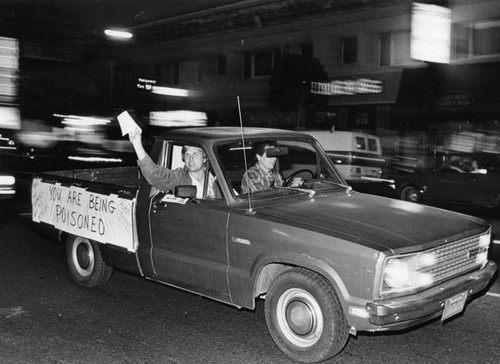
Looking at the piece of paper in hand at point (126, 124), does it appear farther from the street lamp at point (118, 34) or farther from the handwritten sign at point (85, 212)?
the street lamp at point (118, 34)

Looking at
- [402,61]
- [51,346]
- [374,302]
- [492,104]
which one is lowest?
[51,346]

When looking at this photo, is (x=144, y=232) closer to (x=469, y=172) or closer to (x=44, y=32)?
(x=469, y=172)

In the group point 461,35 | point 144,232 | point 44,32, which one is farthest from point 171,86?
point 144,232

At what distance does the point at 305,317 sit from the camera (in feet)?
14.2

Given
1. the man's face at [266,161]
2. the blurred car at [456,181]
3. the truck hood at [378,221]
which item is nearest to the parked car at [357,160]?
the blurred car at [456,181]

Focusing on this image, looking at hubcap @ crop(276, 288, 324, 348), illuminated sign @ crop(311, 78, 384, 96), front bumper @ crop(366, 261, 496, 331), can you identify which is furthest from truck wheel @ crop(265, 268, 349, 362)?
illuminated sign @ crop(311, 78, 384, 96)

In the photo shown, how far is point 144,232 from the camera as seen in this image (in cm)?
555

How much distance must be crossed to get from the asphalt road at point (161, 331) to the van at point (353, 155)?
36.3 ft

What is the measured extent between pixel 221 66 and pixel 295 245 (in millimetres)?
30278

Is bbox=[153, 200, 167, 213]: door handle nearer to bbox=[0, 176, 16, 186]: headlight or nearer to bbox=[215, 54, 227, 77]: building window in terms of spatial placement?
bbox=[0, 176, 16, 186]: headlight

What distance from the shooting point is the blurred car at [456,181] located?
46.6 ft

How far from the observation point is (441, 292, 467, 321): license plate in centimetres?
424

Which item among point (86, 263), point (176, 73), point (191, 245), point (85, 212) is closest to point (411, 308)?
point (191, 245)

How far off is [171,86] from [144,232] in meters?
32.0
